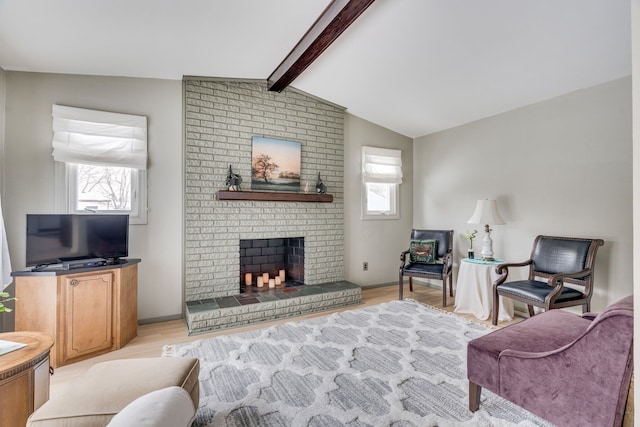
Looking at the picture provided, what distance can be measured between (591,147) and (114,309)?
4885 millimetres

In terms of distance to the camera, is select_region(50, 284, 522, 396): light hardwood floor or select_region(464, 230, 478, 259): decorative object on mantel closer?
select_region(50, 284, 522, 396): light hardwood floor

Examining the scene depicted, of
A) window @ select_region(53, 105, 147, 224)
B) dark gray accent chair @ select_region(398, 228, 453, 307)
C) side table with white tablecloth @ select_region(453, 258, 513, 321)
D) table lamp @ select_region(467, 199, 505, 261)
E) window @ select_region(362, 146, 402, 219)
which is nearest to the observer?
window @ select_region(53, 105, 147, 224)

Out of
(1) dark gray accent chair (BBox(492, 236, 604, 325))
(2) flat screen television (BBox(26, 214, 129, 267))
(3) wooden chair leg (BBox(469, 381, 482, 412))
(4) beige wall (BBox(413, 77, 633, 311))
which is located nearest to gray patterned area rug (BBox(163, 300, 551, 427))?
(3) wooden chair leg (BBox(469, 381, 482, 412))

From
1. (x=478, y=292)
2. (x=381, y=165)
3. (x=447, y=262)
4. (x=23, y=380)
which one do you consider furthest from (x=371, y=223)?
(x=23, y=380)

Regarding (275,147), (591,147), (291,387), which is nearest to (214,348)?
(291,387)

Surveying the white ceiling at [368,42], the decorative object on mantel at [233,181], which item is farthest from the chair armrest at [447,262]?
the decorative object on mantel at [233,181]

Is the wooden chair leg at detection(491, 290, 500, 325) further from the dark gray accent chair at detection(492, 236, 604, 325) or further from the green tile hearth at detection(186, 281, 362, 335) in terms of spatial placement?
the green tile hearth at detection(186, 281, 362, 335)

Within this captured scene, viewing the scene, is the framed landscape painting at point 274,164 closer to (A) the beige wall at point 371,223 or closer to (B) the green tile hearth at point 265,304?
(A) the beige wall at point 371,223

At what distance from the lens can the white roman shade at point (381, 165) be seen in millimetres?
4641

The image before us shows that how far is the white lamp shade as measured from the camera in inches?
141

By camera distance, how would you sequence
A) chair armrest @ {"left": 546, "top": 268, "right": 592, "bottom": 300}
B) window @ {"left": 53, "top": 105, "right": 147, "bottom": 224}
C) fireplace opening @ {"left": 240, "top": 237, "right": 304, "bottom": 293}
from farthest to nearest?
fireplace opening @ {"left": 240, "top": 237, "right": 304, "bottom": 293} → window @ {"left": 53, "top": 105, "right": 147, "bottom": 224} → chair armrest @ {"left": 546, "top": 268, "right": 592, "bottom": 300}

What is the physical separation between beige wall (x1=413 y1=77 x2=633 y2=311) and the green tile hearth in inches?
79.1

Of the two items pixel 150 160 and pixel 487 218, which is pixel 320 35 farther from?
pixel 487 218

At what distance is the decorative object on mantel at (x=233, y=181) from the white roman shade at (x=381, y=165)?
6.41 ft
